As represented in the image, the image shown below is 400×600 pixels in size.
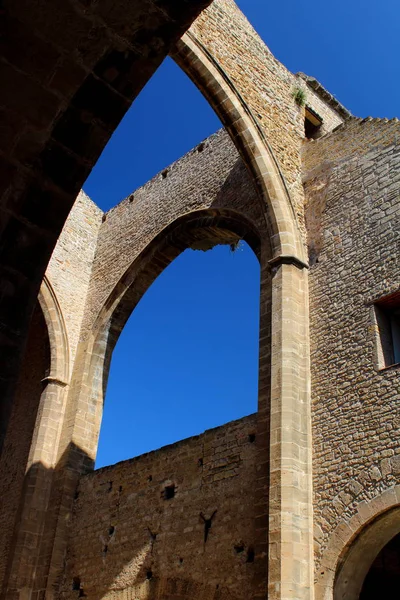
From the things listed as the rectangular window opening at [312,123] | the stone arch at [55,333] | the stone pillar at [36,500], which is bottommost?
the stone pillar at [36,500]

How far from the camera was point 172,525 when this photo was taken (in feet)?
27.0

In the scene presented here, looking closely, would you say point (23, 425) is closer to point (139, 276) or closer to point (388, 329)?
point (139, 276)

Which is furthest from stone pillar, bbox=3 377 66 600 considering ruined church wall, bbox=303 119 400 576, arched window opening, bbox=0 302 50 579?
ruined church wall, bbox=303 119 400 576

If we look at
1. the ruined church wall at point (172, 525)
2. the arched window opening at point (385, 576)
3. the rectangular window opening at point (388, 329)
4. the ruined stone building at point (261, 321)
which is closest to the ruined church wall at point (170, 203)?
the ruined stone building at point (261, 321)

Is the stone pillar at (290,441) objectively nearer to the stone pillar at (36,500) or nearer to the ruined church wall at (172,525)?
the ruined church wall at (172,525)

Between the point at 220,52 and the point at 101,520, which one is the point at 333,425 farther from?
the point at 220,52

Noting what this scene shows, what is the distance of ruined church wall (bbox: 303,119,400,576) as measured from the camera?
20.8 ft

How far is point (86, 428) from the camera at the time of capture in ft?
35.7

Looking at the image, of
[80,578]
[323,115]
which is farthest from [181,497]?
[323,115]

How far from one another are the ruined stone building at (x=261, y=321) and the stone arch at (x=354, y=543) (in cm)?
2

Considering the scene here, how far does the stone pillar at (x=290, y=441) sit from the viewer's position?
20.1 feet

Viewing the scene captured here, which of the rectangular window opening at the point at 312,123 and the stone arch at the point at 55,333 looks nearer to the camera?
the rectangular window opening at the point at 312,123

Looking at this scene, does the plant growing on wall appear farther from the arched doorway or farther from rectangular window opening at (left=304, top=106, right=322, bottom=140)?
the arched doorway

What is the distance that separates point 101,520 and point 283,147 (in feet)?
19.2
